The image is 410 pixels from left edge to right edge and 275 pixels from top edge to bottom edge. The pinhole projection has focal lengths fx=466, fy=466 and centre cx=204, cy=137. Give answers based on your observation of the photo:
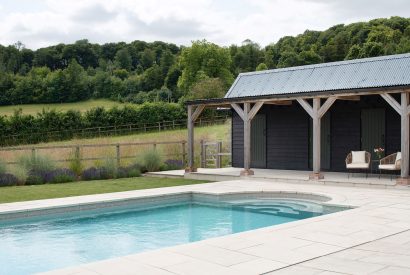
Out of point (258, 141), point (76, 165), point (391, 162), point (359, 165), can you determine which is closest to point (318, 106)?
point (359, 165)

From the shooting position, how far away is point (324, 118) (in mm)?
13789

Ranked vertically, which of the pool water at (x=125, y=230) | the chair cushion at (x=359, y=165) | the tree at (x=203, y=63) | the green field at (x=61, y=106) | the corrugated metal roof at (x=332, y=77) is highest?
the tree at (x=203, y=63)

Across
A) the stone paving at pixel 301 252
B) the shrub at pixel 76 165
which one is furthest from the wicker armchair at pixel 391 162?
the shrub at pixel 76 165

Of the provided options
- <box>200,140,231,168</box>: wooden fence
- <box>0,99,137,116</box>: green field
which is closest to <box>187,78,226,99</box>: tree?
<box>0,99,137,116</box>: green field

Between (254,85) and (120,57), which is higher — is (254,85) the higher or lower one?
the lower one

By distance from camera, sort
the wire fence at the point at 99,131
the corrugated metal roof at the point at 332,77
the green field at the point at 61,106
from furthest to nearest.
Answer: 1. the green field at the point at 61,106
2. the wire fence at the point at 99,131
3. the corrugated metal roof at the point at 332,77

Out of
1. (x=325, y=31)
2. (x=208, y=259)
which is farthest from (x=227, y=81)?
(x=208, y=259)

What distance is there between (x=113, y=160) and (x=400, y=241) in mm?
10426

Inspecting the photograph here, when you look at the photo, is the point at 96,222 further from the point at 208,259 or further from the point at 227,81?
the point at 227,81

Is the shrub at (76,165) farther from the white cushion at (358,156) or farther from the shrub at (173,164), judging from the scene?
the white cushion at (358,156)

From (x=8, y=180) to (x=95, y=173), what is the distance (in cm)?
252

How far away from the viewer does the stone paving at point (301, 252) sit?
4250 millimetres

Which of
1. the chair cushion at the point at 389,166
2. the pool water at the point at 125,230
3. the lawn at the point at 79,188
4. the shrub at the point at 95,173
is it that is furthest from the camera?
the shrub at the point at 95,173

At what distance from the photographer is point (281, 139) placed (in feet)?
48.8
